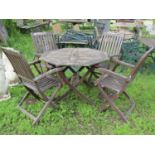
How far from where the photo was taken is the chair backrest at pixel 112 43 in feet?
17.1

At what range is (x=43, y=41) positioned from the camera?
546 cm

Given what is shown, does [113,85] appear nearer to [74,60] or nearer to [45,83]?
[74,60]

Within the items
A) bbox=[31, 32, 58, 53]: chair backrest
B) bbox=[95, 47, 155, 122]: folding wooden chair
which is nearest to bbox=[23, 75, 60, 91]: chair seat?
bbox=[95, 47, 155, 122]: folding wooden chair

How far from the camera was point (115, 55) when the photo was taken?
199 inches

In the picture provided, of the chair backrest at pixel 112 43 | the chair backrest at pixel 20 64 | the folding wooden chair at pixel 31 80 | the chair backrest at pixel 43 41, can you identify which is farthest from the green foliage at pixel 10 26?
the chair backrest at pixel 20 64

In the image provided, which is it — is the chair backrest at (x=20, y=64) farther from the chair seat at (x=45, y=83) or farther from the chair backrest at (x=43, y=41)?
the chair backrest at (x=43, y=41)

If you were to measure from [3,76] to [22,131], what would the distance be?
1342 millimetres

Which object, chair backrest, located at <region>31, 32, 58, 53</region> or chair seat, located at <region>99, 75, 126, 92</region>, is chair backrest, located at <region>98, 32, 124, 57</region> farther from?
chair backrest, located at <region>31, 32, 58, 53</region>

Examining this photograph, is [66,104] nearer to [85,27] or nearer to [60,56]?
[60,56]

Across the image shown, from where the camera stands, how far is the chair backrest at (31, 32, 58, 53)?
213 inches

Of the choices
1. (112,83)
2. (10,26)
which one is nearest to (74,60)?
(112,83)

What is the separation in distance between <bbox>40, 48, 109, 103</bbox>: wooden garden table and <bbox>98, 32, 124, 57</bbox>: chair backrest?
583mm

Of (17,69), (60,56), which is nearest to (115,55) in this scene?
(60,56)

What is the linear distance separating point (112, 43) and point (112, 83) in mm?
1319
